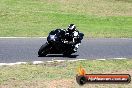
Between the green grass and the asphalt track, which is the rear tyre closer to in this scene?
the asphalt track

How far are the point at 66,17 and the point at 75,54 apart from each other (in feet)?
58.2

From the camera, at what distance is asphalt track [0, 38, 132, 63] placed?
59.1 feet

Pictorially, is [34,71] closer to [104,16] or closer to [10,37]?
[10,37]

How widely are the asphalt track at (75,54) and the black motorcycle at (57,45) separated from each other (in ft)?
0.88

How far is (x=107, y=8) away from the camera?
4369 cm

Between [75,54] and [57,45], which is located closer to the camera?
[57,45]

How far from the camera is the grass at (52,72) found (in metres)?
12.9

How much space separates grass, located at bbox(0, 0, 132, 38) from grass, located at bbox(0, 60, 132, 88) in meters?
9.64

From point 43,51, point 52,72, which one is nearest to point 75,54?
point 43,51

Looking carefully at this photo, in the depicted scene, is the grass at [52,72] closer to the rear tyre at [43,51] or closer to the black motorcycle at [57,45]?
the black motorcycle at [57,45]

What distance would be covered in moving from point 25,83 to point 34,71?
6.45 ft

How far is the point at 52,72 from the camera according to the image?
1485 cm

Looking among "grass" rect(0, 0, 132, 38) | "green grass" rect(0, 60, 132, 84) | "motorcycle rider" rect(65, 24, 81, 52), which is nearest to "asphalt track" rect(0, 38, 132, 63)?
"motorcycle rider" rect(65, 24, 81, 52)

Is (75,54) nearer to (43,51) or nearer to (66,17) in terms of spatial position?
(43,51)
